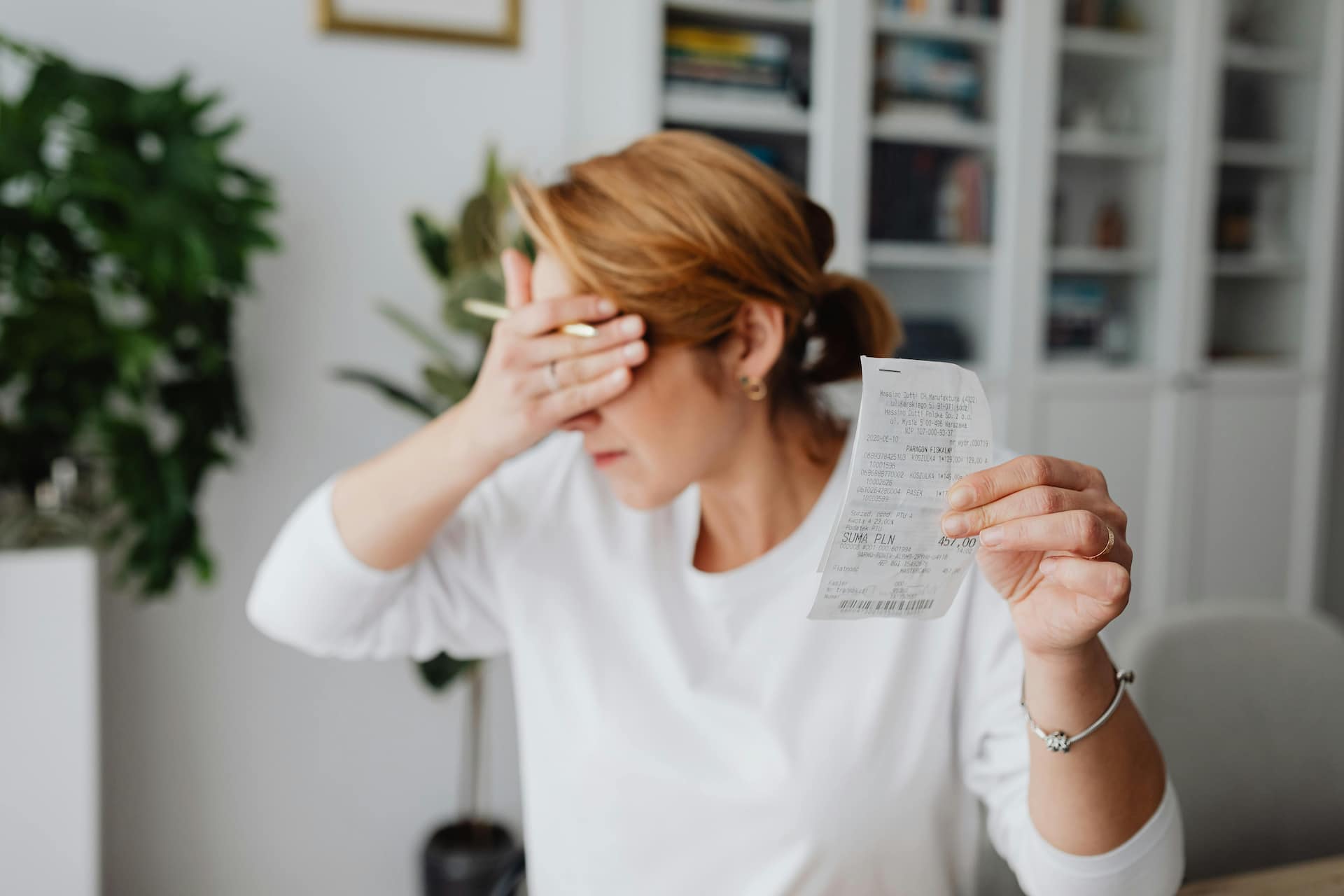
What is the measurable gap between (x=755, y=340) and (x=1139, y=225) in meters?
2.15

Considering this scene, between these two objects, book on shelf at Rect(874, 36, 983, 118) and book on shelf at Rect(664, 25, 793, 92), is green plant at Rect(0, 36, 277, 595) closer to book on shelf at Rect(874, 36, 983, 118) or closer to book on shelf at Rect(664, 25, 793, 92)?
book on shelf at Rect(664, 25, 793, 92)

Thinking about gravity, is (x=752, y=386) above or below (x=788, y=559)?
above

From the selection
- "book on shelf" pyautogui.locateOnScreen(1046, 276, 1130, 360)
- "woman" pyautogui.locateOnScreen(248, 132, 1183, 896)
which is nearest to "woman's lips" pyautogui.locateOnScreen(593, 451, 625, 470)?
"woman" pyautogui.locateOnScreen(248, 132, 1183, 896)

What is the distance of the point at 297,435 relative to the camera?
88.6 inches

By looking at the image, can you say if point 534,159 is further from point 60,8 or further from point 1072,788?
point 1072,788

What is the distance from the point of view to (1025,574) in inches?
27.1

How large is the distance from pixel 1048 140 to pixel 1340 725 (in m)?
1.64

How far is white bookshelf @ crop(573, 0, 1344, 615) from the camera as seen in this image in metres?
2.27

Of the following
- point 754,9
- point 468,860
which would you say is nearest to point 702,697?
point 468,860

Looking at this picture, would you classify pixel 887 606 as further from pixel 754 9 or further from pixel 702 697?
pixel 754 9

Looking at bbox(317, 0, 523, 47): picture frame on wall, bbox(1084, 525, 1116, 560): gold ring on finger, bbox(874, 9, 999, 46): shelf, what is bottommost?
bbox(1084, 525, 1116, 560): gold ring on finger

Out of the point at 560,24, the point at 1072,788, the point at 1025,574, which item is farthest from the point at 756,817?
the point at 560,24

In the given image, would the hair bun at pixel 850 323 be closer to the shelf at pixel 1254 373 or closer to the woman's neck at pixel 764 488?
the woman's neck at pixel 764 488

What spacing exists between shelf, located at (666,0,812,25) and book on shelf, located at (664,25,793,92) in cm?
3
